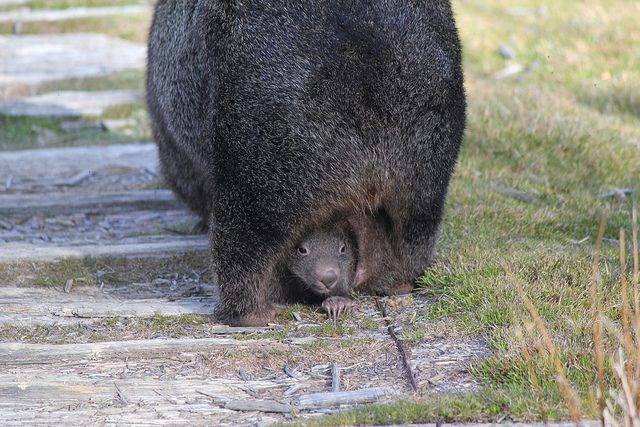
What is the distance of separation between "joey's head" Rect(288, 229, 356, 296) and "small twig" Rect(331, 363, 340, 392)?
31.5 inches

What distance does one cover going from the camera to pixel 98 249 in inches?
257

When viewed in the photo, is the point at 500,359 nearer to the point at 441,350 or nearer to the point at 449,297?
the point at 441,350

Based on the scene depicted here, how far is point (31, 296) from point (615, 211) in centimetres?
383

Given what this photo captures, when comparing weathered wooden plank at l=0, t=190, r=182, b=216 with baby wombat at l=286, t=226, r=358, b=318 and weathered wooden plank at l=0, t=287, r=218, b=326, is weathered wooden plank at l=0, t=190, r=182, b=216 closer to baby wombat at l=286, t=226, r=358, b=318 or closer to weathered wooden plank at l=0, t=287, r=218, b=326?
weathered wooden plank at l=0, t=287, r=218, b=326

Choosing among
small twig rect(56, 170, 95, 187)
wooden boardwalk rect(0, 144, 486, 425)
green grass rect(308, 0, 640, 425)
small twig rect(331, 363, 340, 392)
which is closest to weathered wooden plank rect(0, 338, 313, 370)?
wooden boardwalk rect(0, 144, 486, 425)

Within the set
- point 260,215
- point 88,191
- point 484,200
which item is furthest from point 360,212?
point 88,191

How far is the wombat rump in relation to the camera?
4910mm

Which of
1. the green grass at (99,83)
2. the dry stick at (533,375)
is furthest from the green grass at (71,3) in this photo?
the dry stick at (533,375)

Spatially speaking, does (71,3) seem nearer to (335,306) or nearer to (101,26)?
(101,26)

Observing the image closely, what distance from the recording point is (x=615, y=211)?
6809 mm

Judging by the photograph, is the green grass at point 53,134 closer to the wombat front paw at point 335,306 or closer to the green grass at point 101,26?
the green grass at point 101,26

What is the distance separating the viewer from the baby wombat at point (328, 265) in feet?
17.8

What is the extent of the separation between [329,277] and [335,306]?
0.52 feet

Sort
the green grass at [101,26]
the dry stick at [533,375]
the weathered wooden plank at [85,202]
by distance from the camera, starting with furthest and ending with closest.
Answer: the green grass at [101,26] < the weathered wooden plank at [85,202] < the dry stick at [533,375]
